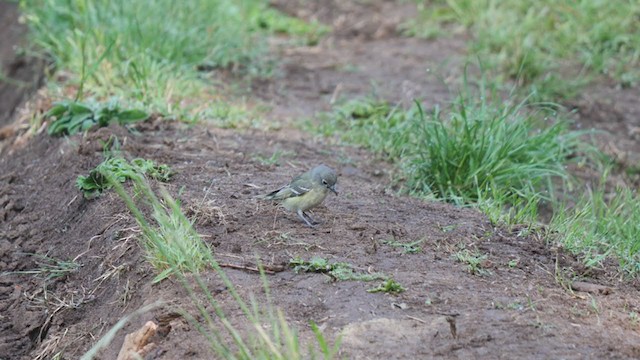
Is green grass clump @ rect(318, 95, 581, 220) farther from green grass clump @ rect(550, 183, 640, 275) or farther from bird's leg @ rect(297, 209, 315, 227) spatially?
bird's leg @ rect(297, 209, 315, 227)

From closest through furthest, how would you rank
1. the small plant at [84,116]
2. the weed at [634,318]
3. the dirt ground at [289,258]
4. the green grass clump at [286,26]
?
the dirt ground at [289,258], the weed at [634,318], the small plant at [84,116], the green grass clump at [286,26]

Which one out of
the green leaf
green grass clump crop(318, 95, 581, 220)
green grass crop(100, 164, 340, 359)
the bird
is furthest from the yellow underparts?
the green leaf

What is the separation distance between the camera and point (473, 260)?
4898 millimetres

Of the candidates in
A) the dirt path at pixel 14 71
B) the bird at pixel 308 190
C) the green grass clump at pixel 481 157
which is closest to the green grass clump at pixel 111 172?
the bird at pixel 308 190

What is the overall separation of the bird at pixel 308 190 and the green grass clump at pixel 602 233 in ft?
4.53

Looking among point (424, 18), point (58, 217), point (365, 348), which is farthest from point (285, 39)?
point (365, 348)

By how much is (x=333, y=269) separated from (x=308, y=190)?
63 cm

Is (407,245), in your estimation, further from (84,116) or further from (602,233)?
(84,116)

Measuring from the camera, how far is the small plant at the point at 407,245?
5012 mm

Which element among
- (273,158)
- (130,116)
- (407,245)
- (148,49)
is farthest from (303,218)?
(148,49)

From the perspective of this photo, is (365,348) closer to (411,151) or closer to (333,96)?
(411,151)

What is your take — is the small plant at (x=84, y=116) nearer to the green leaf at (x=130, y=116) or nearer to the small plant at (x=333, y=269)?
the green leaf at (x=130, y=116)

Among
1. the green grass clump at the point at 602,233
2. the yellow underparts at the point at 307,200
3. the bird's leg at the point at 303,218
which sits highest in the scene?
the yellow underparts at the point at 307,200

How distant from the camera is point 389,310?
14.1 ft
